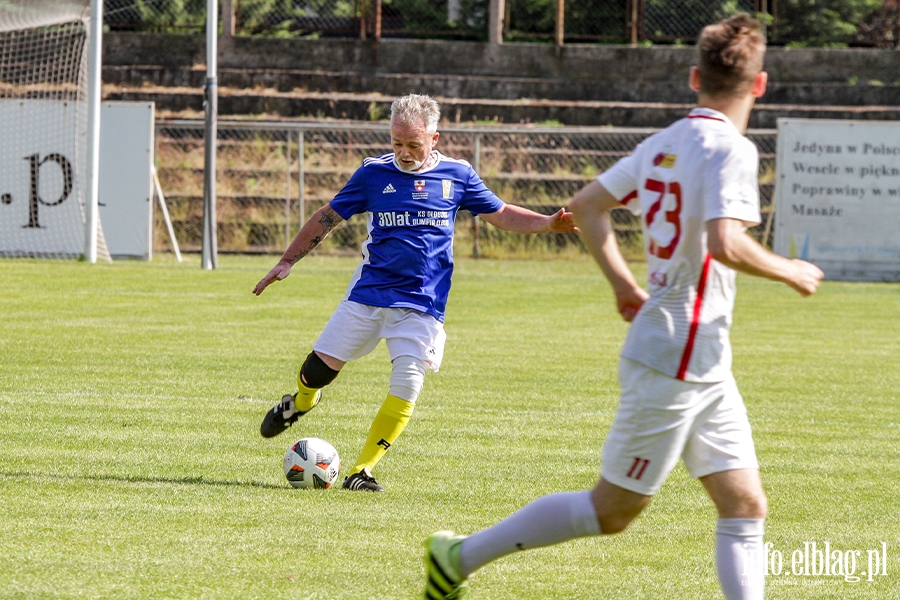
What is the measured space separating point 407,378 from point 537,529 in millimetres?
2415

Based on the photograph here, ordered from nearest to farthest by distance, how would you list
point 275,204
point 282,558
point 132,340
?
point 282,558 → point 132,340 → point 275,204

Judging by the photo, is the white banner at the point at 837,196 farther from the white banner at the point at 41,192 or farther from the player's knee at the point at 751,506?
the player's knee at the point at 751,506

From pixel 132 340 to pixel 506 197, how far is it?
1300cm

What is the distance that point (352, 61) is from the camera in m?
27.2

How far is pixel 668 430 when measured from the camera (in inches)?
139

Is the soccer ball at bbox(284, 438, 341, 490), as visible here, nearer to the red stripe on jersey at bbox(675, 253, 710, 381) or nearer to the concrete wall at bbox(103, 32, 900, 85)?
the red stripe on jersey at bbox(675, 253, 710, 381)

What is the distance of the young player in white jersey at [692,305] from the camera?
3.45 metres

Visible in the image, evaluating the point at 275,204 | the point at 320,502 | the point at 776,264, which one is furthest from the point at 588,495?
the point at 275,204

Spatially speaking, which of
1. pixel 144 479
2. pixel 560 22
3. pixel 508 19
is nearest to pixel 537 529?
pixel 144 479

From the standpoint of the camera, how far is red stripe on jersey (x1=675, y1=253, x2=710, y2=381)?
3508mm

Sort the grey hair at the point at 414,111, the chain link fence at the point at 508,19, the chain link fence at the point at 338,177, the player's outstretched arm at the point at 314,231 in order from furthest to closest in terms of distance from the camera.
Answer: the chain link fence at the point at 508,19
the chain link fence at the point at 338,177
the player's outstretched arm at the point at 314,231
the grey hair at the point at 414,111

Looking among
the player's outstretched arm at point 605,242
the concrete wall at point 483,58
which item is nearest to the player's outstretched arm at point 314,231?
the player's outstretched arm at point 605,242

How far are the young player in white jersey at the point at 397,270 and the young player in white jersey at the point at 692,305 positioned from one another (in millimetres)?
2345

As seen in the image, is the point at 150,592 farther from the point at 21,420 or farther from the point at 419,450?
the point at 21,420
